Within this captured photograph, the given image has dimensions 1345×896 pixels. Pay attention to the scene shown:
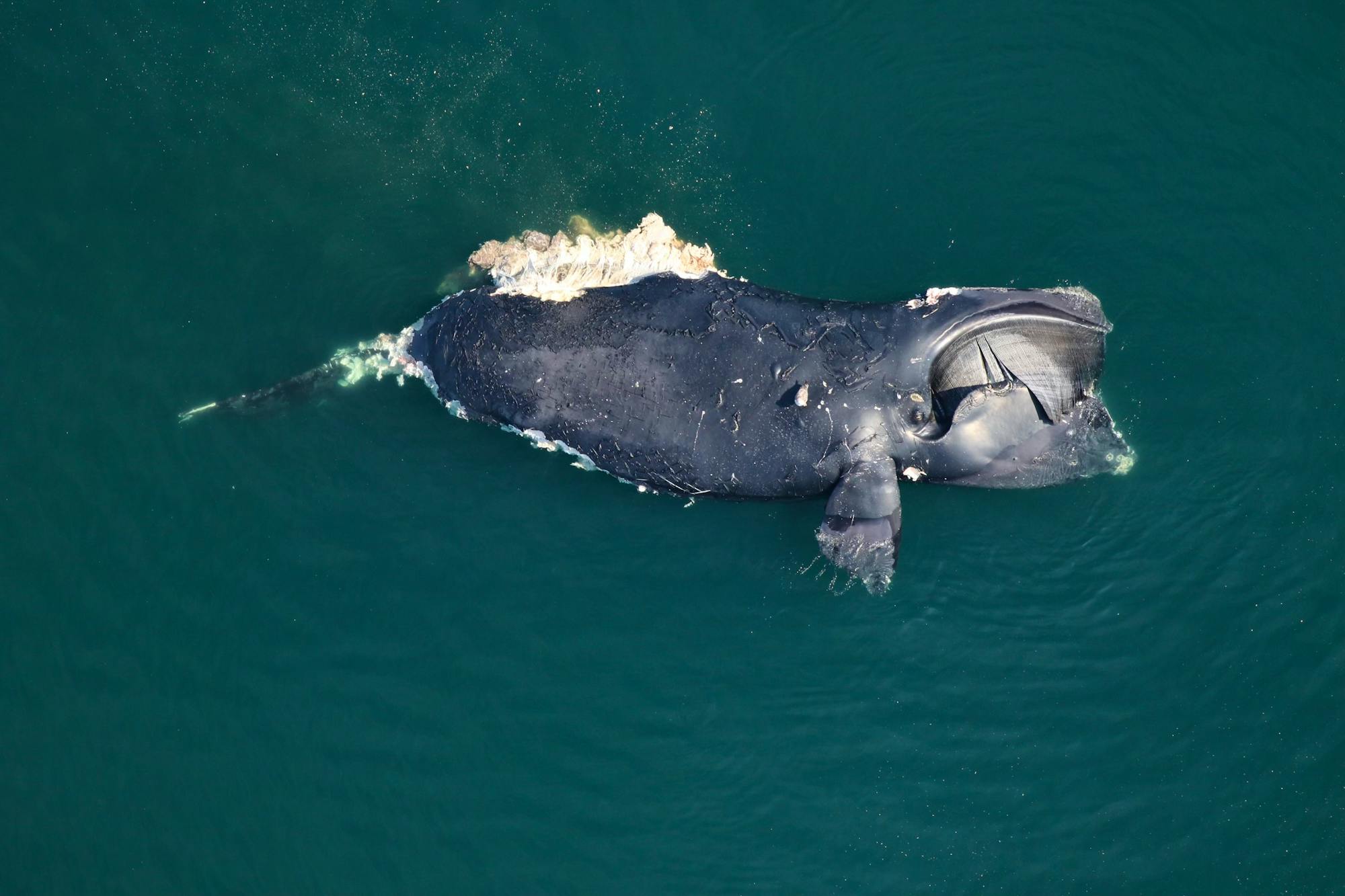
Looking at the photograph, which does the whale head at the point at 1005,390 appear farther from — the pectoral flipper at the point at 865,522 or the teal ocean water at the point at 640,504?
the teal ocean water at the point at 640,504


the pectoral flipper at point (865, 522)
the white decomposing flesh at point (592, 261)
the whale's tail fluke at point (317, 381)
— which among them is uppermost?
the white decomposing flesh at point (592, 261)

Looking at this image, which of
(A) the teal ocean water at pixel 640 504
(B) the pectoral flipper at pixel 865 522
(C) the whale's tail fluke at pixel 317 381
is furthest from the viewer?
(C) the whale's tail fluke at pixel 317 381

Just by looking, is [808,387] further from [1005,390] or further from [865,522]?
[1005,390]

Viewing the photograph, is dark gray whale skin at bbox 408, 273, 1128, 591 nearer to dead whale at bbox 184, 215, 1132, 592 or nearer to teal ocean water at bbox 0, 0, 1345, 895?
dead whale at bbox 184, 215, 1132, 592

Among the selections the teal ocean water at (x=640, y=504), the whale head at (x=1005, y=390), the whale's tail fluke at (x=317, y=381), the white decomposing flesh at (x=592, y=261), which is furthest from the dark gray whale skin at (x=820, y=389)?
the whale's tail fluke at (x=317, y=381)

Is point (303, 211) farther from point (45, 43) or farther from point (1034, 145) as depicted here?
point (1034, 145)

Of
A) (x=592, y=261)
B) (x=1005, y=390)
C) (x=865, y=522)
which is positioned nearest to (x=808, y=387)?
(x=865, y=522)
